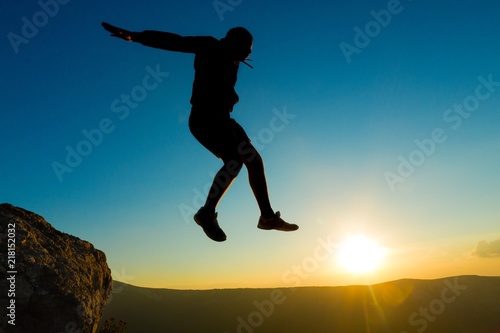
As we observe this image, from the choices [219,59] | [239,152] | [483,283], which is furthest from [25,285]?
[483,283]

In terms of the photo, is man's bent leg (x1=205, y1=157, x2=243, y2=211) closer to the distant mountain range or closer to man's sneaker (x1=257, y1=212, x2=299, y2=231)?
man's sneaker (x1=257, y1=212, x2=299, y2=231)

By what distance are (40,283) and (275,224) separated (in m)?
4.02

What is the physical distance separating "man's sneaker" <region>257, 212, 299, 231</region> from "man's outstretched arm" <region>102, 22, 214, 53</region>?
1.93m

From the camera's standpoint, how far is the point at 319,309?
212 feet

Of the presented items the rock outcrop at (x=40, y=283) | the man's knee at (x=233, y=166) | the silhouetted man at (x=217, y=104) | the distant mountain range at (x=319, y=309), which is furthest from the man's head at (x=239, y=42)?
the distant mountain range at (x=319, y=309)

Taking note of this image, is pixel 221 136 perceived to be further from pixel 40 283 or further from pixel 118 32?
pixel 40 283

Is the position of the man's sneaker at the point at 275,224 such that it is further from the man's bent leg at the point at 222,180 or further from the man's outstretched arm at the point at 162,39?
the man's outstretched arm at the point at 162,39

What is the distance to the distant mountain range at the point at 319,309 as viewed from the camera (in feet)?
185

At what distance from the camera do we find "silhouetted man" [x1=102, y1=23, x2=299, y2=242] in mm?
3436

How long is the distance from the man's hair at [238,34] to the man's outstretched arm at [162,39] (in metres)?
0.28

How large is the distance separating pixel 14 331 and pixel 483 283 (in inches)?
3685

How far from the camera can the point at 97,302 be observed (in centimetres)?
648

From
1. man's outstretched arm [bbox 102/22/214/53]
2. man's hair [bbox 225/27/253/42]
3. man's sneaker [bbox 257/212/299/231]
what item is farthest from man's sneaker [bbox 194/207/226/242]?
man's hair [bbox 225/27/253/42]

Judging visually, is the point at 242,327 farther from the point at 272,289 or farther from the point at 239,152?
the point at 239,152
